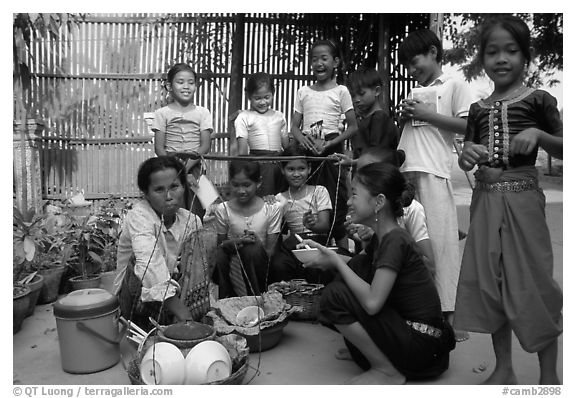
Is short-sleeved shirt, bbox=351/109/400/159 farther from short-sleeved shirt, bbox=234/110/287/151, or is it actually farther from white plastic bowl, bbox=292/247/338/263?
short-sleeved shirt, bbox=234/110/287/151

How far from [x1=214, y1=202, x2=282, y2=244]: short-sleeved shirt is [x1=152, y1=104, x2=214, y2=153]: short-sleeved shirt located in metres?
0.89

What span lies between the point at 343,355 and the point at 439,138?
1416mm

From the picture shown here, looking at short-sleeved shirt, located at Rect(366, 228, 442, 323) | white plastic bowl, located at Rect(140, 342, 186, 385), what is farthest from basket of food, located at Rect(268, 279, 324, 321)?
white plastic bowl, located at Rect(140, 342, 186, 385)

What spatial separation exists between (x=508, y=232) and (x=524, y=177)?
10.1 inches

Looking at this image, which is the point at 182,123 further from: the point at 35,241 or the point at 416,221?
the point at 416,221

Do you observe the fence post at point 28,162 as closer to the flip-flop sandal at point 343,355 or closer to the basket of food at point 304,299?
the basket of food at point 304,299

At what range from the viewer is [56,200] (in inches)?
235

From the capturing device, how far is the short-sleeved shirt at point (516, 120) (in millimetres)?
2102

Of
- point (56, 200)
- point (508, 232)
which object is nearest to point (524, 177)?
point (508, 232)

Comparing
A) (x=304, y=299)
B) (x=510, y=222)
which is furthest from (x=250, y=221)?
(x=510, y=222)

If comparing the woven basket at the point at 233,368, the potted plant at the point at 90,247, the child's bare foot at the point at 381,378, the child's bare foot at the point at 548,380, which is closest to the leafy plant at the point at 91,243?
the potted plant at the point at 90,247

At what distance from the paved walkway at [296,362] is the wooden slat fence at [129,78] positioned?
3.10m

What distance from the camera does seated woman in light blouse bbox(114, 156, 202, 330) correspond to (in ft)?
8.46
